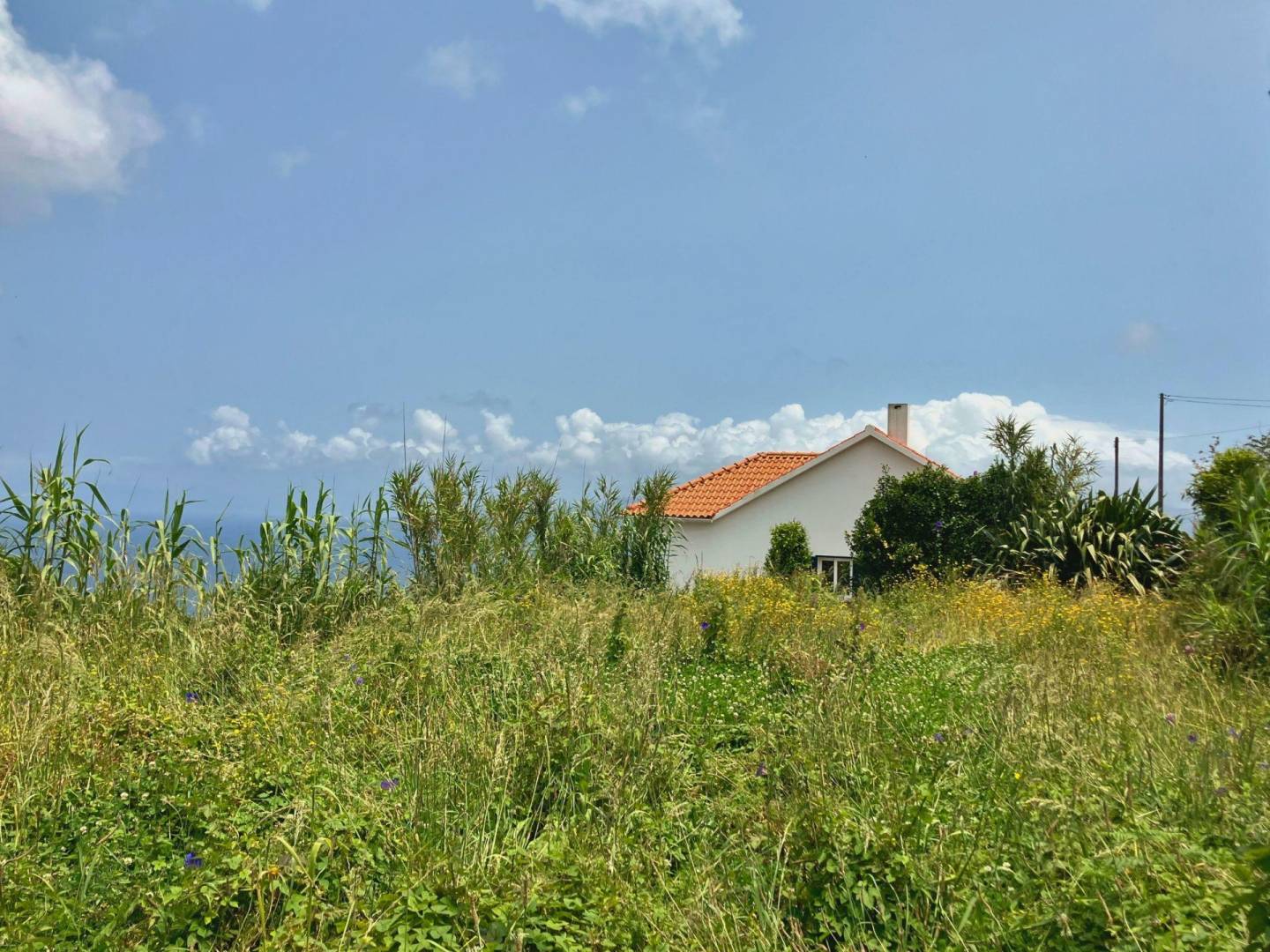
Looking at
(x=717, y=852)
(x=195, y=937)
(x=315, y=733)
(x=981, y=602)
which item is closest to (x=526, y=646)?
(x=315, y=733)

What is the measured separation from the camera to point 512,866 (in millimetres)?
3436

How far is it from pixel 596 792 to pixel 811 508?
20.4 meters

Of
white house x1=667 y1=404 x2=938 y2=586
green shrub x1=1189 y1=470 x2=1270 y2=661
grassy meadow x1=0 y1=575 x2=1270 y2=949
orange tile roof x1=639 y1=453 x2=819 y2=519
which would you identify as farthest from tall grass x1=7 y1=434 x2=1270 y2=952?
orange tile roof x1=639 y1=453 x2=819 y2=519

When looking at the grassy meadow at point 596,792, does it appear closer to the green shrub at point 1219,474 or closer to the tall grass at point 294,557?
the tall grass at point 294,557

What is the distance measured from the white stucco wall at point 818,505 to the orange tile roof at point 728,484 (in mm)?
490

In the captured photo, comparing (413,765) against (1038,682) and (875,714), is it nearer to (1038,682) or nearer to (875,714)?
(875,714)

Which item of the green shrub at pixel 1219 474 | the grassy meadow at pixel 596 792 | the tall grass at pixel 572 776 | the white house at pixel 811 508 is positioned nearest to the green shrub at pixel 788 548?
the white house at pixel 811 508

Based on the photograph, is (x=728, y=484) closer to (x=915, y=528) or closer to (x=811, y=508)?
(x=811, y=508)

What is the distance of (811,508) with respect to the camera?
79.0 ft

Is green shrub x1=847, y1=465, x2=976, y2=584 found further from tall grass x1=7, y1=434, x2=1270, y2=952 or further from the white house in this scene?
tall grass x1=7, y1=434, x2=1270, y2=952

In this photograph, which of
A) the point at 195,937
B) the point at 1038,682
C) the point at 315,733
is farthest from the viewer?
the point at 1038,682

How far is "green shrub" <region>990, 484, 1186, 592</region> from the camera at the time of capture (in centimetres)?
1574

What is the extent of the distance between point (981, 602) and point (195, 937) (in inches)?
400

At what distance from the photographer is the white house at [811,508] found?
23.8 m
